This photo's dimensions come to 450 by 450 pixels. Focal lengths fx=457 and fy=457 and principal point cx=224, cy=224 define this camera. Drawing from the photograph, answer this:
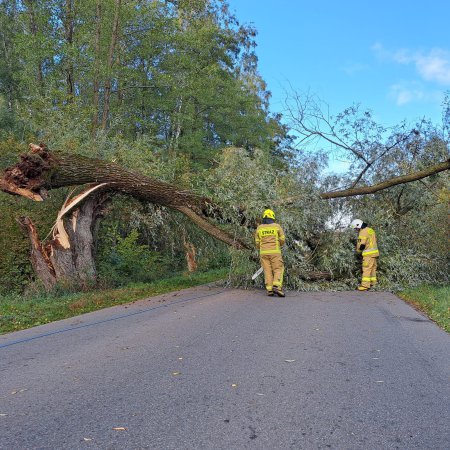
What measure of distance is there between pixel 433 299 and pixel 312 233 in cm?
403

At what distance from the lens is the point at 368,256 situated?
10969 millimetres

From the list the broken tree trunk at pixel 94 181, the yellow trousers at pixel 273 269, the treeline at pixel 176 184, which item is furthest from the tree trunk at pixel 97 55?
the yellow trousers at pixel 273 269

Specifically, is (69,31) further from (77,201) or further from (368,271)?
(368,271)

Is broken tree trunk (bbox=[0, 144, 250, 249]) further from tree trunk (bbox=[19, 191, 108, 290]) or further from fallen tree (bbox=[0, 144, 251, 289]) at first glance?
tree trunk (bbox=[19, 191, 108, 290])

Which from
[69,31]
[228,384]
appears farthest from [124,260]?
[69,31]

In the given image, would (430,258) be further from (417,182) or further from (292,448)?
(292,448)

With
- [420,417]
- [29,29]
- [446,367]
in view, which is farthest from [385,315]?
[29,29]

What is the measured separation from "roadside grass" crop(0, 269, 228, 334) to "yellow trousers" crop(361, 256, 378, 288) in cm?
477

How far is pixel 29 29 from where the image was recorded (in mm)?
21125

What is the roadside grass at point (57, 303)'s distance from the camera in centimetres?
759

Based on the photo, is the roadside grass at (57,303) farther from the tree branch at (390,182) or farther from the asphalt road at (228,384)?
the tree branch at (390,182)

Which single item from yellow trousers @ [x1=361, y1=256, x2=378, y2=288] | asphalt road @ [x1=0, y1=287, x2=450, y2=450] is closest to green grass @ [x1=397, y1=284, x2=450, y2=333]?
asphalt road @ [x1=0, y1=287, x2=450, y2=450]

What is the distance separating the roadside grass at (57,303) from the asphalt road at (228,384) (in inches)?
32.1

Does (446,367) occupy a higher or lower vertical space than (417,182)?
lower
